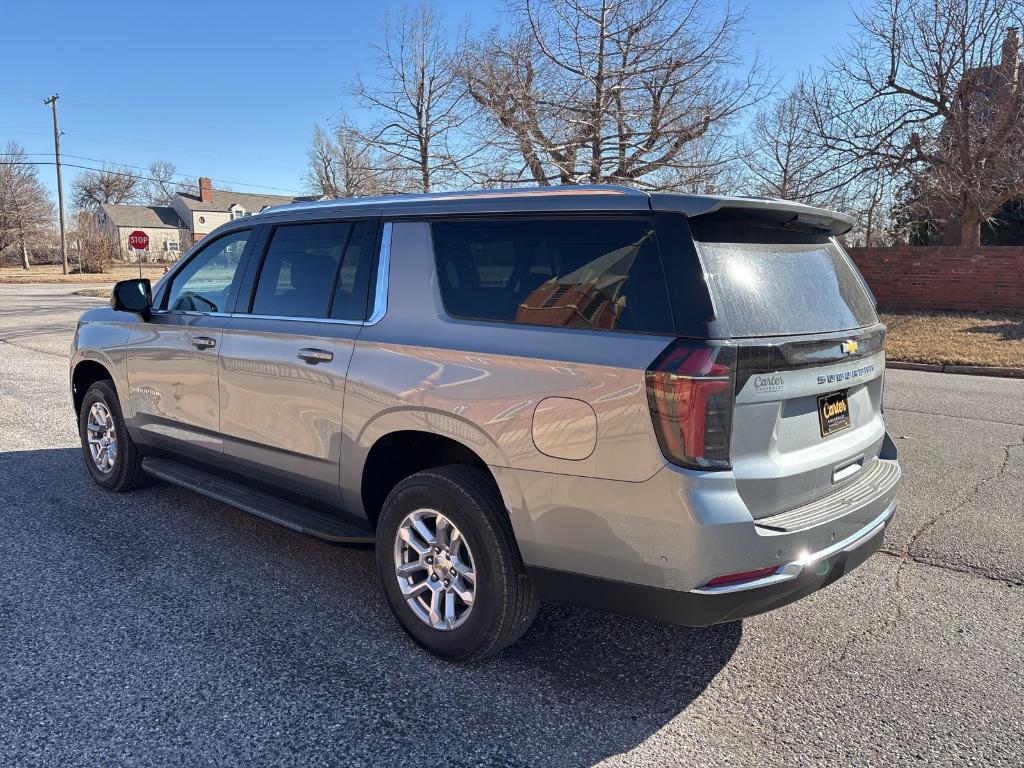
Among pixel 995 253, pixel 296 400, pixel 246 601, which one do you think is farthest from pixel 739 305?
pixel 995 253

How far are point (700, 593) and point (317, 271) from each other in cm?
240

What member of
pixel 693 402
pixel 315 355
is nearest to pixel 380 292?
pixel 315 355

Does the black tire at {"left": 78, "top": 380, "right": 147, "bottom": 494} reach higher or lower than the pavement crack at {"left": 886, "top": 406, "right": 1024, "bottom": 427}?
higher

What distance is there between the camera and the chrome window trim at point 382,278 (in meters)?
3.37

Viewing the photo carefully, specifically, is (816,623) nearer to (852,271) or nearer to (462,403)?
(852,271)

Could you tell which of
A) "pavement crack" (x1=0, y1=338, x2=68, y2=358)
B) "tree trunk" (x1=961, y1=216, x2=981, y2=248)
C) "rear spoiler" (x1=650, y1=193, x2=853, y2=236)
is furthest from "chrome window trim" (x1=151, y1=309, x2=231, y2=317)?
"tree trunk" (x1=961, y1=216, x2=981, y2=248)

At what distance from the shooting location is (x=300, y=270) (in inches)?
153

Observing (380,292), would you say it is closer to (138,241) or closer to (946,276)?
(946,276)

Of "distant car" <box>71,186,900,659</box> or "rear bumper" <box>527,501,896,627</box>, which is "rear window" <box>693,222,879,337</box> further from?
"rear bumper" <box>527,501,896,627</box>

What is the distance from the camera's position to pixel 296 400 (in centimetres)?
362

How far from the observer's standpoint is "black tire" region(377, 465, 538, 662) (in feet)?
9.31

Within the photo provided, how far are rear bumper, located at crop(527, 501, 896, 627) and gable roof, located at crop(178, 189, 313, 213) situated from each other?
259 feet

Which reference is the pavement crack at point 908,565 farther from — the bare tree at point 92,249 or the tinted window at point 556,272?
the bare tree at point 92,249

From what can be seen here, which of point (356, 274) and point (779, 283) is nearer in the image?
point (779, 283)
